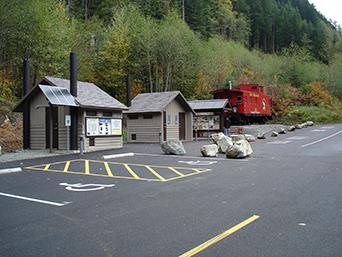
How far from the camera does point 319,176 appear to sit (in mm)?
9781

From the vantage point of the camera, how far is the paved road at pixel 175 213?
4.49m

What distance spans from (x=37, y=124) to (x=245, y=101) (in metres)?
18.4

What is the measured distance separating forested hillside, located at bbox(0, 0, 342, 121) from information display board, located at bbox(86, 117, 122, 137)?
27.8ft

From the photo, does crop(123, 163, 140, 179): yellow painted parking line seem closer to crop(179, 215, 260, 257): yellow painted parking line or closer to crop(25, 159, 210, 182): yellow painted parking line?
crop(25, 159, 210, 182): yellow painted parking line

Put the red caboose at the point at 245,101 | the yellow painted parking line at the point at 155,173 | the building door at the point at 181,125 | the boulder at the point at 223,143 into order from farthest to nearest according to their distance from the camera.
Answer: the red caboose at the point at 245,101 → the building door at the point at 181,125 → the boulder at the point at 223,143 → the yellow painted parking line at the point at 155,173

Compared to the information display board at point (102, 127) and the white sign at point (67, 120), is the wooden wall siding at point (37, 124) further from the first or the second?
the information display board at point (102, 127)

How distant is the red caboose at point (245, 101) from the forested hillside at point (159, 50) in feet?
19.3

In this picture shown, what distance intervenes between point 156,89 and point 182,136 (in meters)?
10.3

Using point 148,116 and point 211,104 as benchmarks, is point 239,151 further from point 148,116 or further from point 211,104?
point 211,104

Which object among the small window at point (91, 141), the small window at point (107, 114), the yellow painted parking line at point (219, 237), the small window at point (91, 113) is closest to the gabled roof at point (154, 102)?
the small window at point (107, 114)

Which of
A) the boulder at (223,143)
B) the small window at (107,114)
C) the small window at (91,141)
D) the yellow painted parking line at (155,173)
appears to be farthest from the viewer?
the small window at (107,114)

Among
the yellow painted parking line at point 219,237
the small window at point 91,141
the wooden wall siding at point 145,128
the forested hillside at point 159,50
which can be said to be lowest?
the yellow painted parking line at point 219,237

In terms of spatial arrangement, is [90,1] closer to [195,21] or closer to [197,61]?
[195,21]

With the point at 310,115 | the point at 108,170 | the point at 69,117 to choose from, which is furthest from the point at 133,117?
the point at 310,115
